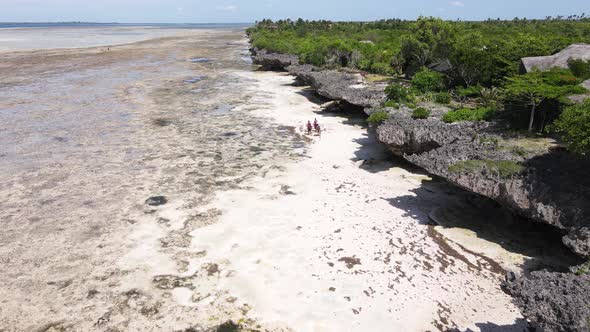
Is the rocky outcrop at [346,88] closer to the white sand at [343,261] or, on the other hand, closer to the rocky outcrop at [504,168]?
the rocky outcrop at [504,168]

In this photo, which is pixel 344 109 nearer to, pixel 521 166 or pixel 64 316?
pixel 521 166

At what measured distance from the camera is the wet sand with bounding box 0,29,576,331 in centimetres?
1290

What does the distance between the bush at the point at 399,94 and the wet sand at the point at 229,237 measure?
12.6 ft

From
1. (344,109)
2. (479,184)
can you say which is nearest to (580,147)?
(479,184)

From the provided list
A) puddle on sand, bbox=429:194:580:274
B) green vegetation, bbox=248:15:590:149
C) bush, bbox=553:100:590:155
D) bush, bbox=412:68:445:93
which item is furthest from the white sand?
bush, bbox=412:68:445:93

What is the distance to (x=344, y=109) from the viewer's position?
3969cm

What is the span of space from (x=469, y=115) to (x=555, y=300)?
17.2 metres

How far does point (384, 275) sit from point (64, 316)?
35.7ft

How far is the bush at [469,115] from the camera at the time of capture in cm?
2539

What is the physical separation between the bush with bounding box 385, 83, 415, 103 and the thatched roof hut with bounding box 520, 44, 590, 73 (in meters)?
8.58

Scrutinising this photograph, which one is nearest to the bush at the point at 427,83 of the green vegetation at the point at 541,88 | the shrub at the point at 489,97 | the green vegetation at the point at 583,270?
the shrub at the point at 489,97

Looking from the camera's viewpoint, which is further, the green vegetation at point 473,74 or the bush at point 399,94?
the bush at point 399,94

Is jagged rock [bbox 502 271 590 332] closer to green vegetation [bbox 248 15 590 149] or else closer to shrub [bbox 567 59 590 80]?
green vegetation [bbox 248 15 590 149]

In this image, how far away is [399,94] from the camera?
3200 cm
